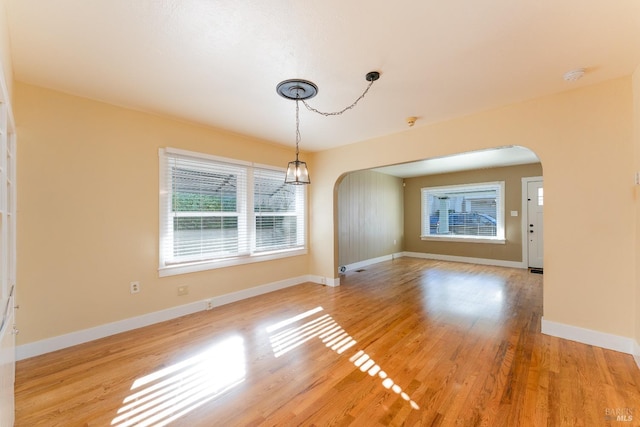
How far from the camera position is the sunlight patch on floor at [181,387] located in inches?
67.9

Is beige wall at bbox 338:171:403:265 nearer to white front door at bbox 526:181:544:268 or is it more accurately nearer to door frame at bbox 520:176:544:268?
door frame at bbox 520:176:544:268

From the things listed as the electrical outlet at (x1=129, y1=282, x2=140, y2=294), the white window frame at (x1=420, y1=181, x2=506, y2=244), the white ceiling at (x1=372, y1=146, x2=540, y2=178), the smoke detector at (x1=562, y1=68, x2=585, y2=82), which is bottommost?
the electrical outlet at (x1=129, y1=282, x2=140, y2=294)

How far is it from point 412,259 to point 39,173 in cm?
766

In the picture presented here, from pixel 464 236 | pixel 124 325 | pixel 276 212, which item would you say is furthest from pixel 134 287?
pixel 464 236

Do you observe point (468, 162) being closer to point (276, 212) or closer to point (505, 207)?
point (505, 207)

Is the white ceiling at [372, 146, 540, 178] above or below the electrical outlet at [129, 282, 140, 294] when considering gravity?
above

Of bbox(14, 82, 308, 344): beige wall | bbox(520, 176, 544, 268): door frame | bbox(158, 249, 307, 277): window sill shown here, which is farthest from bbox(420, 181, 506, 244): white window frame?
bbox(14, 82, 308, 344): beige wall

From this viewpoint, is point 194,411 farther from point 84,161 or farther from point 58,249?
point 84,161

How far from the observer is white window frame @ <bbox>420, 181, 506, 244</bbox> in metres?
6.62

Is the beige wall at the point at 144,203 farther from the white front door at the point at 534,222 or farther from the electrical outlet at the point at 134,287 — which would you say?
the white front door at the point at 534,222

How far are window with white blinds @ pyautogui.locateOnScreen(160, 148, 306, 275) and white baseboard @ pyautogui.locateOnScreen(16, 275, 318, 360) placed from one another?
0.48 meters

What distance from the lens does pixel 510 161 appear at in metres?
5.98

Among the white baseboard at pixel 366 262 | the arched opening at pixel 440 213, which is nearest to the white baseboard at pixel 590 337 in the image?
the arched opening at pixel 440 213

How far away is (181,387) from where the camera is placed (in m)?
2.00
